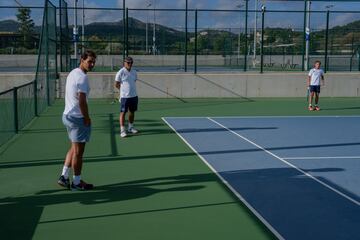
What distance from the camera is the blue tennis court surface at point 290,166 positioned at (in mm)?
6600

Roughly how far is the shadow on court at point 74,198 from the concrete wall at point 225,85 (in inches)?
564

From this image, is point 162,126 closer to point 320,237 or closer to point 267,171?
point 267,171

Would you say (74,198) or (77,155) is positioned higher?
(77,155)

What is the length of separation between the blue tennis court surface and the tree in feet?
41.9

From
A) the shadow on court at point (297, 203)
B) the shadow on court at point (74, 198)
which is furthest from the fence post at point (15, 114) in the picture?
the shadow on court at point (297, 203)

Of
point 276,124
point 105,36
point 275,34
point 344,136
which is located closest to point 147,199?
point 344,136

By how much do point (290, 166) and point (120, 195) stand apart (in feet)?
11.5

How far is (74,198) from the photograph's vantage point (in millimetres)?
7484

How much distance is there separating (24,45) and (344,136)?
22.8 meters

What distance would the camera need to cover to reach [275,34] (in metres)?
30.9

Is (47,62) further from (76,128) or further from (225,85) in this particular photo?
(76,128)

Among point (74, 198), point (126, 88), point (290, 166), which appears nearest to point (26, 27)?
point (126, 88)

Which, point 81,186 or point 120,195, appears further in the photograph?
point 81,186

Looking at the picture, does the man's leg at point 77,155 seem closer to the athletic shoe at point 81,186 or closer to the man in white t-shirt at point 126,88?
the athletic shoe at point 81,186
